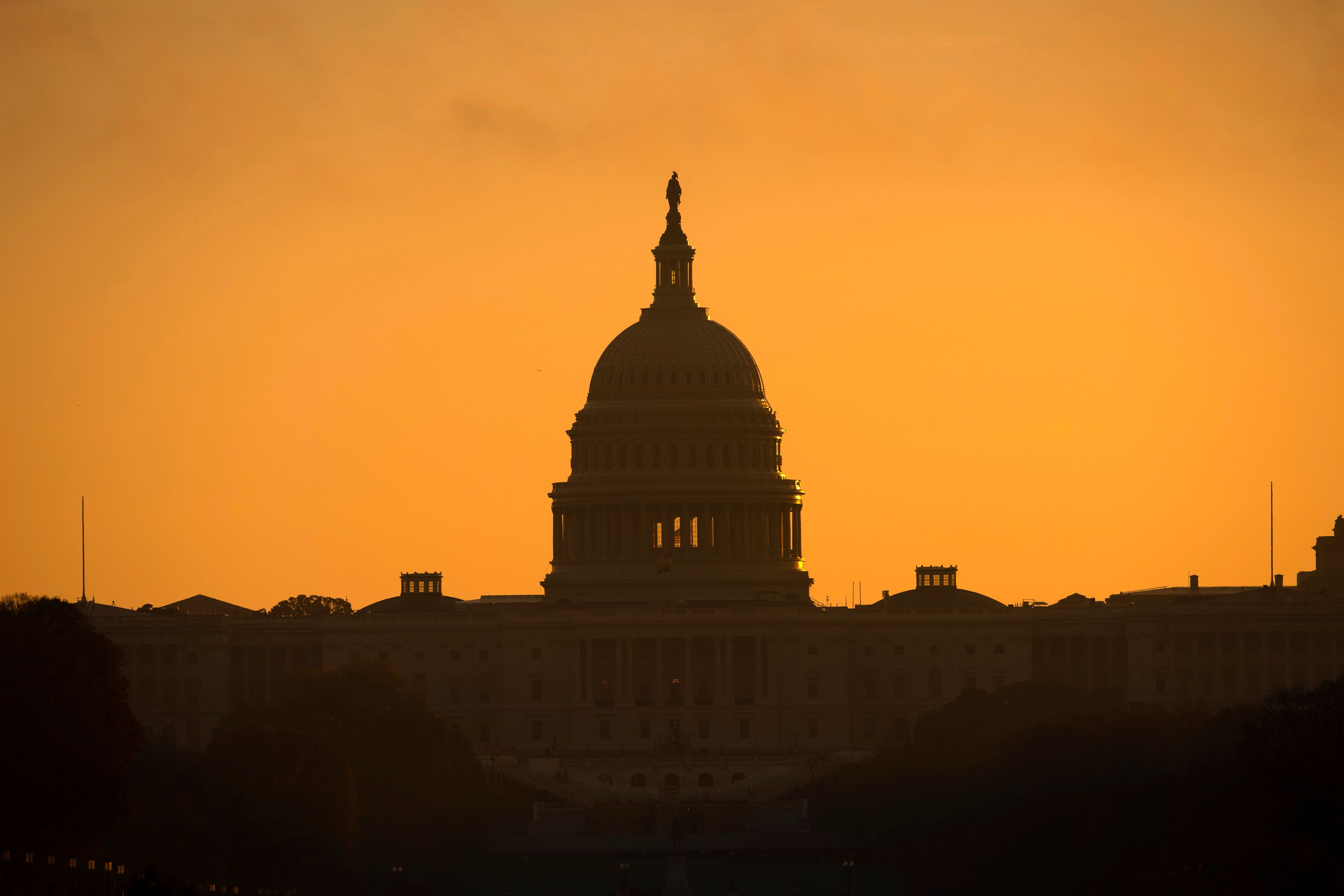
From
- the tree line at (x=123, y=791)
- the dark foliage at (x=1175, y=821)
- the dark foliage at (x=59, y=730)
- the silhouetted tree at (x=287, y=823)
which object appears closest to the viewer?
the dark foliage at (x=1175, y=821)

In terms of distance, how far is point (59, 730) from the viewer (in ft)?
556

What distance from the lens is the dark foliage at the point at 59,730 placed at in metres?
162

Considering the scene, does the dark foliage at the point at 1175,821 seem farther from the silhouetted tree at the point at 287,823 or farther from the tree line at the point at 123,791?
the tree line at the point at 123,791

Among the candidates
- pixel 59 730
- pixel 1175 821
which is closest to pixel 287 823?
pixel 59 730

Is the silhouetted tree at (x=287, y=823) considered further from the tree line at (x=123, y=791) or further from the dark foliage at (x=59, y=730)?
the dark foliage at (x=59, y=730)

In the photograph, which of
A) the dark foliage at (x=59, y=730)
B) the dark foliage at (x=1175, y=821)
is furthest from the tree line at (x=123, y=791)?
the dark foliage at (x=1175, y=821)

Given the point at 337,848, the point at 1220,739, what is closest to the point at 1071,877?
the point at 1220,739

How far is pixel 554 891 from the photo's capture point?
199 meters

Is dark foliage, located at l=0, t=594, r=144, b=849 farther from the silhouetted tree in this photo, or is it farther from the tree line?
the silhouetted tree

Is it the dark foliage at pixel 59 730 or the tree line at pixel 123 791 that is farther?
the tree line at pixel 123 791

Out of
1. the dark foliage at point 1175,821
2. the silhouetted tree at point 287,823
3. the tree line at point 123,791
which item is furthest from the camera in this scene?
the silhouetted tree at point 287,823

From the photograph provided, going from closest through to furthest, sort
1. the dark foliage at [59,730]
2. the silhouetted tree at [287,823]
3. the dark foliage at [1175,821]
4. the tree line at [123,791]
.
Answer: the dark foliage at [1175,821] < the dark foliage at [59,730] < the tree line at [123,791] < the silhouetted tree at [287,823]

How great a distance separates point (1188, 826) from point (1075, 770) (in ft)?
106

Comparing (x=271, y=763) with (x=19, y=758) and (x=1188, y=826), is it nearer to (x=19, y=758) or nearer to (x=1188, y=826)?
(x=19, y=758)
